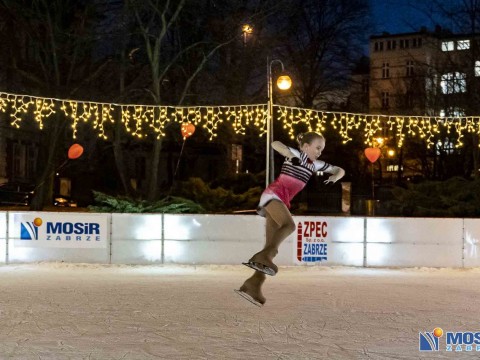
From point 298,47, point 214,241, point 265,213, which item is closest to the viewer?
point 265,213

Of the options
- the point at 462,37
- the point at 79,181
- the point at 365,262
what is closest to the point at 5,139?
the point at 79,181

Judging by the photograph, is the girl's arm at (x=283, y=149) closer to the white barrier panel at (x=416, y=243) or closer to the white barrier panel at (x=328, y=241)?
the white barrier panel at (x=328, y=241)

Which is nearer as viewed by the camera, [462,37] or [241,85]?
[241,85]

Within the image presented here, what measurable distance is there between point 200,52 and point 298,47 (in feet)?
34.4

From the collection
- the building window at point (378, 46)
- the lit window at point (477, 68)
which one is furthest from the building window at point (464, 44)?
the building window at point (378, 46)

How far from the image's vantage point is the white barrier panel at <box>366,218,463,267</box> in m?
15.8

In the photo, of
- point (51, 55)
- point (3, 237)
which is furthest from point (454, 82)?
point (3, 237)

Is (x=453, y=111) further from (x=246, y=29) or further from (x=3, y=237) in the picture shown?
(x=3, y=237)

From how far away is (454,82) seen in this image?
32.6m

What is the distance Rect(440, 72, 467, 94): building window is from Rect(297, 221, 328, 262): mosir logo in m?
18.8

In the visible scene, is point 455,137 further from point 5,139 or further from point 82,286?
point 82,286

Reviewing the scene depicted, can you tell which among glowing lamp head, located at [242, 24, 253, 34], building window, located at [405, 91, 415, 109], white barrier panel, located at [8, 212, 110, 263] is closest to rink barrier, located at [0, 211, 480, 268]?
white barrier panel, located at [8, 212, 110, 263]

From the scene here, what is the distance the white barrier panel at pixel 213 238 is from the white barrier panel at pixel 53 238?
62.8 inches

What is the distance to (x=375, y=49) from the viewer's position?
72750 mm
